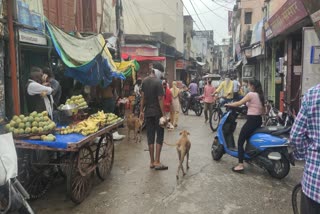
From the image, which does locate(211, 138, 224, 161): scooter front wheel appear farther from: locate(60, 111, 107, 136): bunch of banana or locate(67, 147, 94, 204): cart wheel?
locate(67, 147, 94, 204): cart wheel

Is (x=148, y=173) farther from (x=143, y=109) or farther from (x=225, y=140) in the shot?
(x=225, y=140)

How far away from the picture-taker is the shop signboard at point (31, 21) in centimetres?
634

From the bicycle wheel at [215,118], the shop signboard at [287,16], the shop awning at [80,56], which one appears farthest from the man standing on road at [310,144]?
the bicycle wheel at [215,118]

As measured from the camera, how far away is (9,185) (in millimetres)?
3188

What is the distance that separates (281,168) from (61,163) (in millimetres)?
3556

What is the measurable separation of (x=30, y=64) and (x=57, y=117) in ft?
9.25

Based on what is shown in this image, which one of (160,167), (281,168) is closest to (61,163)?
(160,167)

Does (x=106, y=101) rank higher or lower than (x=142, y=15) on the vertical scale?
lower

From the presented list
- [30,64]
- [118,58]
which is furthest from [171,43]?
[30,64]

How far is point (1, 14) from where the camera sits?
222 inches

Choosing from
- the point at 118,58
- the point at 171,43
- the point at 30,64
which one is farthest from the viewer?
the point at 171,43

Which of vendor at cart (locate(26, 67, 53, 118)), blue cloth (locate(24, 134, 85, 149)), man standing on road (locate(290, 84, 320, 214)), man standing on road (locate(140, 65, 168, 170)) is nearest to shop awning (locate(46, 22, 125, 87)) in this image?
vendor at cart (locate(26, 67, 53, 118))

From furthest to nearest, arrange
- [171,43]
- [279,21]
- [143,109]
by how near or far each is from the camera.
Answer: [171,43] → [279,21] → [143,109]

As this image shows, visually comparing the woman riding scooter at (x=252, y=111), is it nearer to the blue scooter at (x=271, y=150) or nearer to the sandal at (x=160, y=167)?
the blue scooter at (x=271, y=150)
